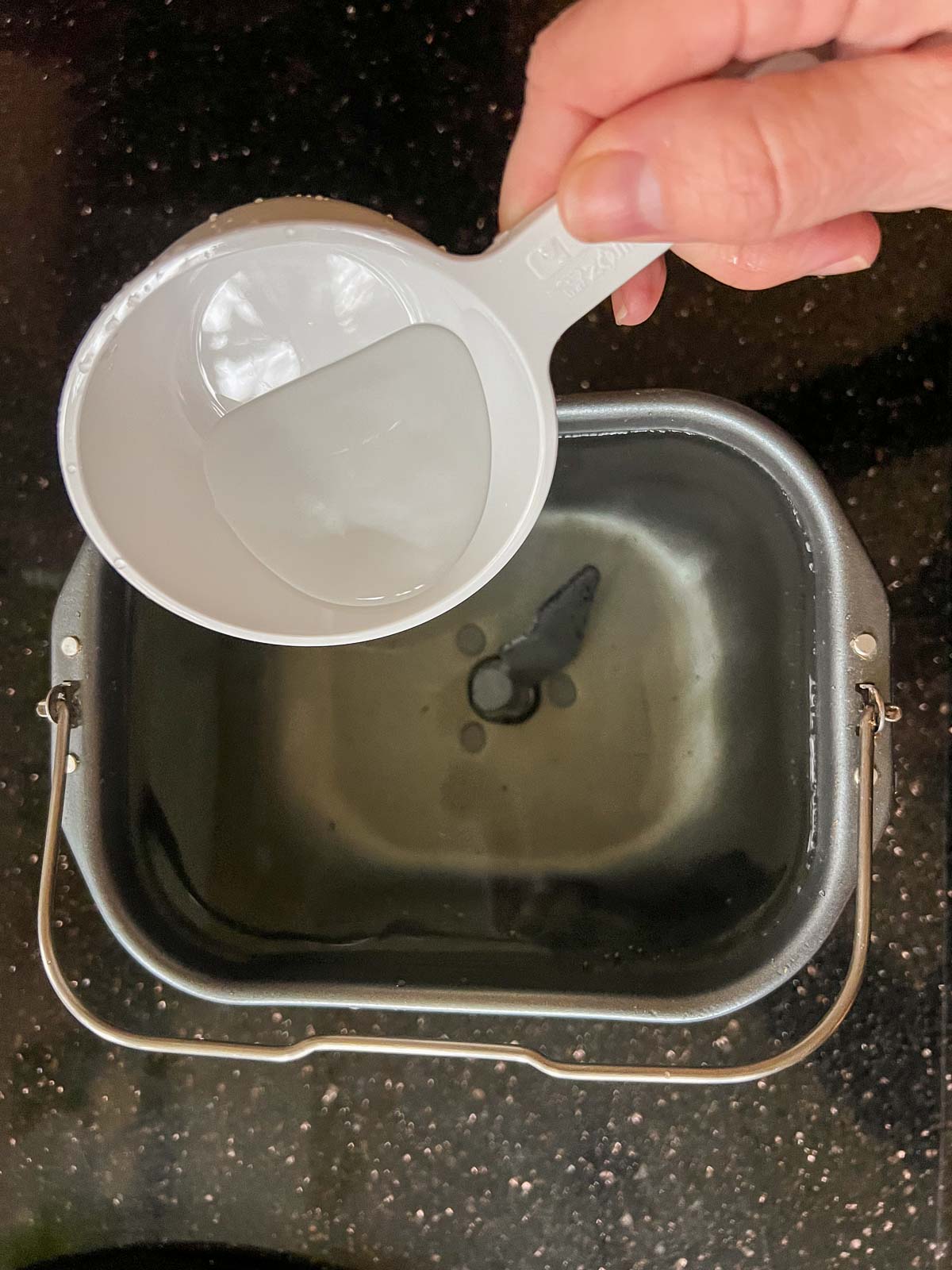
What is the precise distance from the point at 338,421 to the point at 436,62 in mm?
306

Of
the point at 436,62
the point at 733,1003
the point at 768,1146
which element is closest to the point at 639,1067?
the point at 733,1003

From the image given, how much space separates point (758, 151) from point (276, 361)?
0.80 feet

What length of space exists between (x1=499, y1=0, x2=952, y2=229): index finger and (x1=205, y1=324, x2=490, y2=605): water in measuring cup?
11 centimetres

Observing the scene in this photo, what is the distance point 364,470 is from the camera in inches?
17.5

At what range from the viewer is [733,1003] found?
18.4 inches

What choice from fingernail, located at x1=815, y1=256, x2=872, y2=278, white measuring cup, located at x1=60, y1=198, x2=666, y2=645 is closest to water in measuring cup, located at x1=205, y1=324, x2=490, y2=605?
white measuring cup, located at x1=60, y1=198, x2=666, y2=645

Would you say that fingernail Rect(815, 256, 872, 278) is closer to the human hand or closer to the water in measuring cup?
the human hand

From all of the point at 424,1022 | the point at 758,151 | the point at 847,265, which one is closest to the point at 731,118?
the point at 758,151

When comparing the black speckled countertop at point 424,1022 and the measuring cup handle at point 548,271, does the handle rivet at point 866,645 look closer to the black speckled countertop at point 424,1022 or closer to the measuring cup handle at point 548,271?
the black speckled countertop at point 424,1022

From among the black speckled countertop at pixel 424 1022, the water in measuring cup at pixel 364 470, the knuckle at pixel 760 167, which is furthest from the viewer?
the black speckled countertop at pixel 424 1022

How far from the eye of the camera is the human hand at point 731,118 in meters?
0.33

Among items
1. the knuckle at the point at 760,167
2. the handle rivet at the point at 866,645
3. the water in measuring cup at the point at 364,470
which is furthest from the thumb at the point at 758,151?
the handle rivet at the point at 866,645

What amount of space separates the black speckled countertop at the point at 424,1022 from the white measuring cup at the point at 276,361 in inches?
7.2

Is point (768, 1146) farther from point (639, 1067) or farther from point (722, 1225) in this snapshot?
point (639, 1067)
